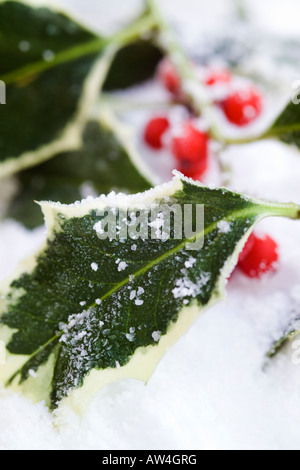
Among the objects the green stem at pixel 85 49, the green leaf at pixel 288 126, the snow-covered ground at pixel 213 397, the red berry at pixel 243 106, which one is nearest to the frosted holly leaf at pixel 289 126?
the green leaf at pixel 288 126

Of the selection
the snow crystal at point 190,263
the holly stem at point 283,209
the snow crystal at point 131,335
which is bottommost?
the snow crystal at point 131,335

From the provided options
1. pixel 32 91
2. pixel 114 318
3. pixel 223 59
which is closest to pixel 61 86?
pixel 32 91

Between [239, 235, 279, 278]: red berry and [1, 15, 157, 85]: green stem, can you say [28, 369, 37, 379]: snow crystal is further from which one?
[1, 15, 157, 85]: green stem

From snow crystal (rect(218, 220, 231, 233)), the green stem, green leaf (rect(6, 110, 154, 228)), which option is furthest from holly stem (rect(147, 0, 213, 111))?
snow crystal (rect(218, 220, 231, 233))

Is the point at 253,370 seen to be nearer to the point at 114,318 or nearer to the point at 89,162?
the point at 114,318

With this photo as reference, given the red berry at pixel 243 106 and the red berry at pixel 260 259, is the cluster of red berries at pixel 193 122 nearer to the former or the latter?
the red berry at pixel 243 106
